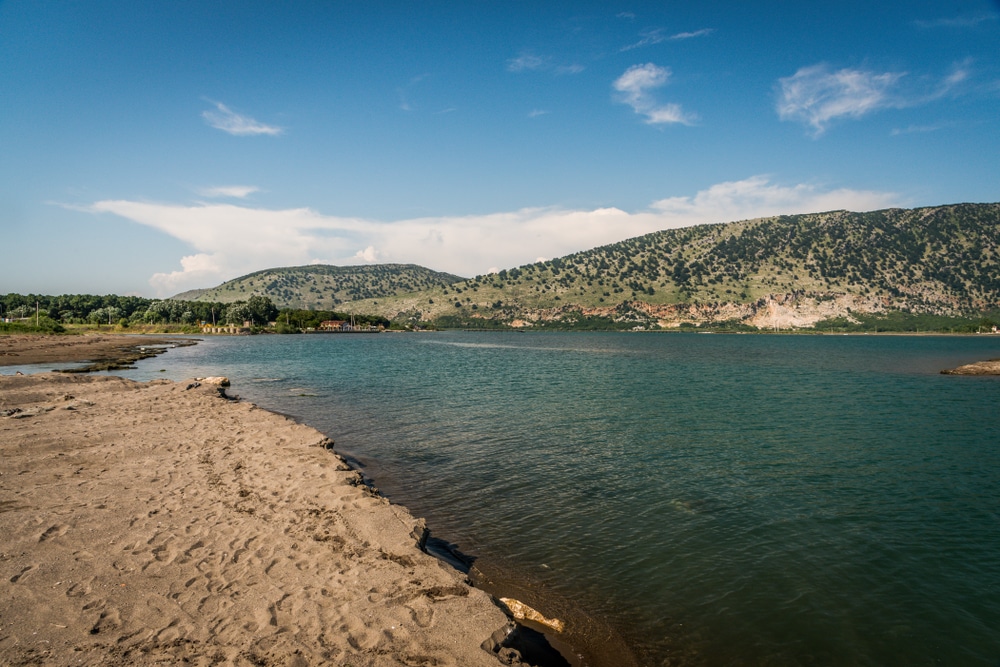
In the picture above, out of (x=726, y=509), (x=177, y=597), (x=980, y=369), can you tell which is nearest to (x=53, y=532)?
(x=177, y=597)

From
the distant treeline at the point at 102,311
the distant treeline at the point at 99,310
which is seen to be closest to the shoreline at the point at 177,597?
the distant treeline at the point at 102,311

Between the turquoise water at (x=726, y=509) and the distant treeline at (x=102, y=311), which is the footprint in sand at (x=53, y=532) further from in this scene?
the distant treeline at (x=102, y=311)

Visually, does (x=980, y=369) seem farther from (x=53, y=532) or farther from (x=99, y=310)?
(x=99, y=310)

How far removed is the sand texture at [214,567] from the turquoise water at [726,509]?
271 cm

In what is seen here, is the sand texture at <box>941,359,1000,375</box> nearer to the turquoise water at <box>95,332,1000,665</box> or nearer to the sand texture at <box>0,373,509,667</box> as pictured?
the turquoise water at <box>95,332,1000,665</box>

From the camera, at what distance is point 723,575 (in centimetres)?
1104

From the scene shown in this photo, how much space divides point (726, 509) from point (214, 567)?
1319cm

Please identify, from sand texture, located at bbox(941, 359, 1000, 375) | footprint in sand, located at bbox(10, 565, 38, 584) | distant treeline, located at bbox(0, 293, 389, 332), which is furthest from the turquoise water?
distant treeline, located at bbox(0, 293, 389, 332)

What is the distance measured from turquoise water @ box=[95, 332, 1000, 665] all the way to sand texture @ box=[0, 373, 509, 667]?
2707 millimetres

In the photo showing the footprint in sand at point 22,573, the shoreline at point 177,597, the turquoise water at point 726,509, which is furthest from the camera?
the turquoise water at point 726,509

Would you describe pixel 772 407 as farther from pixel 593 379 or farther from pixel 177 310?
pixel 177 310

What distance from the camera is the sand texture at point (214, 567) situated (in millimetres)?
6988

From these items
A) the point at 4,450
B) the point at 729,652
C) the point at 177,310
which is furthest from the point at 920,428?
the point at 177,310

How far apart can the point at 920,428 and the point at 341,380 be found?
43410 millimetres
